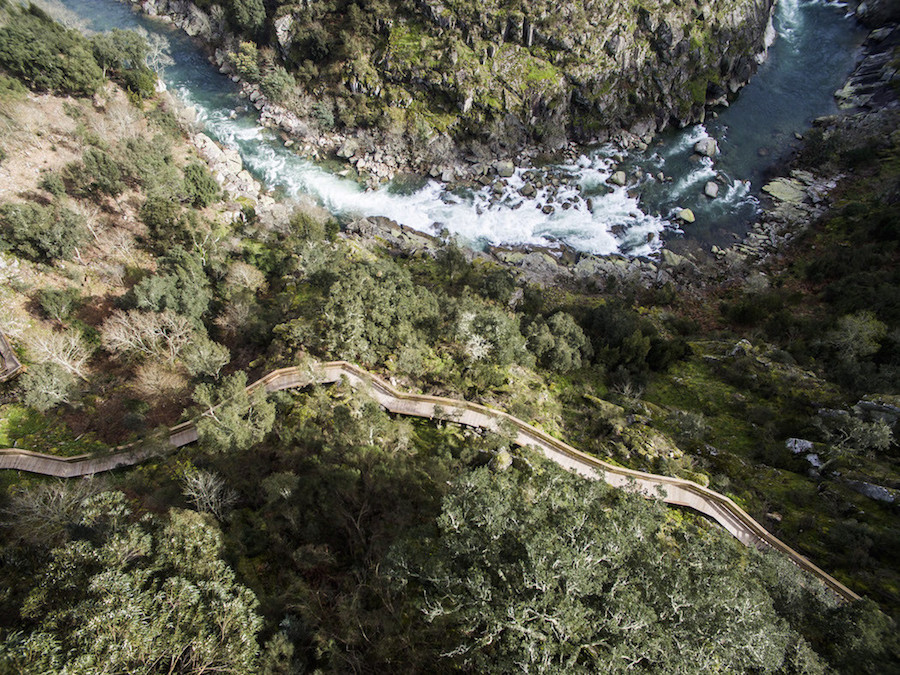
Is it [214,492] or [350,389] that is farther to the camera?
[350,389]

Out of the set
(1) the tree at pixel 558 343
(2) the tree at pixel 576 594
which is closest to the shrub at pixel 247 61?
(1) the tree at pixel 558 343

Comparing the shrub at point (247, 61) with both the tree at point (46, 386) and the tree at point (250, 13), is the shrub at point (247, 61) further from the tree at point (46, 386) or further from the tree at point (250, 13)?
the tree at point (46, 386)

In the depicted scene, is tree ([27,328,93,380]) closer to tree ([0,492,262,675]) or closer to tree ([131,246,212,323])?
tree ([131,246,212,323])

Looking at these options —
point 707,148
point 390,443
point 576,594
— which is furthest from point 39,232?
point 707,148

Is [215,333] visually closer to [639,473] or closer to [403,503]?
[403,503]

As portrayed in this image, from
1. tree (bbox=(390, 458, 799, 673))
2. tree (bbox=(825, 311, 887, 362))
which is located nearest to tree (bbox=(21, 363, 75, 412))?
tree (bbox=(390, 458, 799, 673))

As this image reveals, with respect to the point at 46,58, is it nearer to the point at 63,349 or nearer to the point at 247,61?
the point at 247,61

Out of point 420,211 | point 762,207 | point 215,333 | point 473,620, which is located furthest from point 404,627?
point 762,207

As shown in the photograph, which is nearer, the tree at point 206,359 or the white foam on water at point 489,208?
the tree at point 206,359
